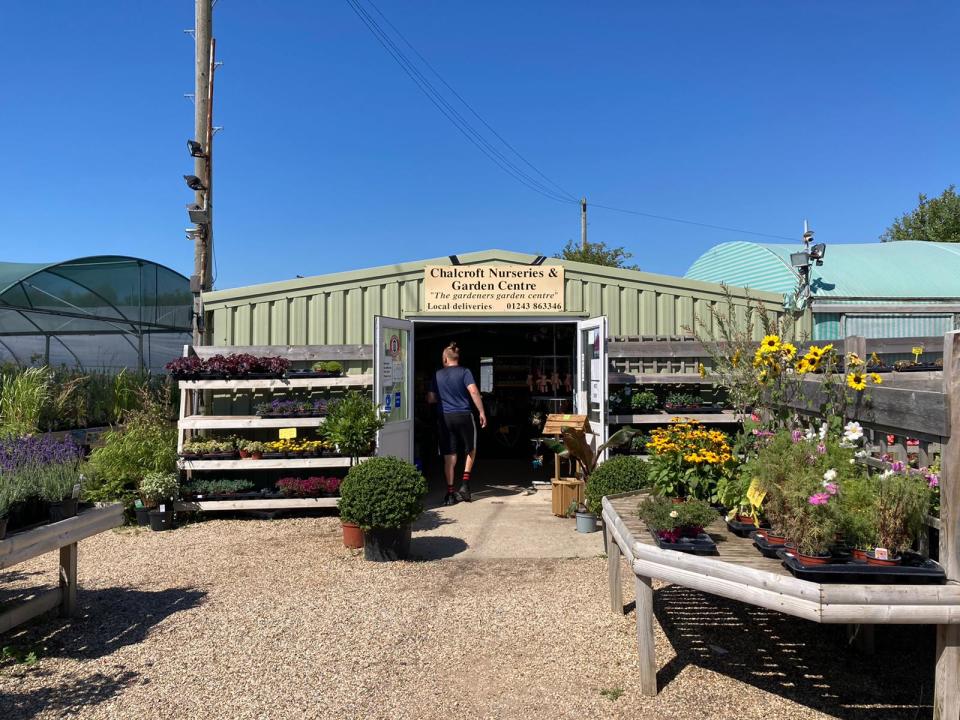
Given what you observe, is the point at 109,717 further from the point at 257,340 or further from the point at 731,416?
the point at 731,416

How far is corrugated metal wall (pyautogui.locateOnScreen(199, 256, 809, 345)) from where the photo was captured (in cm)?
855

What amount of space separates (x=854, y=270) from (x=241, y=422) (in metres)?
13.2

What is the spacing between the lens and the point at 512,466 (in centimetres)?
1228

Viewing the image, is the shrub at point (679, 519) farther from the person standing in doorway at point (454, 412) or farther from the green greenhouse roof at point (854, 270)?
the green greenhouse roof at point (854, 270)

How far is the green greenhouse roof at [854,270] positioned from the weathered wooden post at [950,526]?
11.7 metres

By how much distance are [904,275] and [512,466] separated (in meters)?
9.84

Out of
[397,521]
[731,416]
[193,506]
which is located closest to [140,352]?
[193,506]

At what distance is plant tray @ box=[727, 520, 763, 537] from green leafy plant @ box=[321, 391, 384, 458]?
13.8 ft

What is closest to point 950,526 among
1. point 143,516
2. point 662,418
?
point 662,418

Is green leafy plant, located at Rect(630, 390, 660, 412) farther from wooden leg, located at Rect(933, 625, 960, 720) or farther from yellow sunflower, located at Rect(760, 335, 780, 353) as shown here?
wooden leg, located at Rect(933, 625, 960, 720)

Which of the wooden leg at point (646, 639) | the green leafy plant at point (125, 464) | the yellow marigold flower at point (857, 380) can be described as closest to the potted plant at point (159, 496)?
the green leafy plant at point (125, 464)

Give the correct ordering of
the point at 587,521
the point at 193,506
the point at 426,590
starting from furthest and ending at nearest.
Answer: the point at 193,506
the point at 587,521
the point at 426,590

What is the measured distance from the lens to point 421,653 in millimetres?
3807

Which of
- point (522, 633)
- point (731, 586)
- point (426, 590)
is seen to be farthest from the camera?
point (426, 590)
